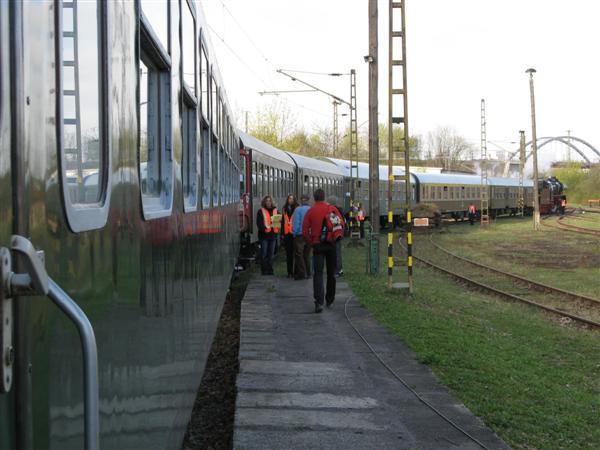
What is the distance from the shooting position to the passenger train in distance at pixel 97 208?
4.29 ft

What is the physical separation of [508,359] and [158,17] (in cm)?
668

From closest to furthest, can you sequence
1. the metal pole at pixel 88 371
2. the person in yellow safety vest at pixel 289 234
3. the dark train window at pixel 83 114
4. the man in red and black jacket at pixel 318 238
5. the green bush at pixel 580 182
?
the metal pole at pixel 88 371 → the dark train window at pixel 83 114 → the man in red and black jacket at pixel 318 238 → the person in yellow safety vest at pixel 289 234 → the green bush at pixel 580 182

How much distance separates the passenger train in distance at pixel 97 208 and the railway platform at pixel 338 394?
1.84 metres

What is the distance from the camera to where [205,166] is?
5645 mm

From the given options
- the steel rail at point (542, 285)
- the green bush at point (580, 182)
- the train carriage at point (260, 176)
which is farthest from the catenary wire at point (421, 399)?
the green bush at point (580, 182)

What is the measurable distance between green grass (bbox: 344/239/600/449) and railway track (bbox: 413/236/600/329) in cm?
35

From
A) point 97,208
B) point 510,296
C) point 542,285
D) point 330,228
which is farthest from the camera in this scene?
point 542,285

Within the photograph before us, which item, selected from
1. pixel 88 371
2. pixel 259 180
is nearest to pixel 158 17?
pixel 88 371

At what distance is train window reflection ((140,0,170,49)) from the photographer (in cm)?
271

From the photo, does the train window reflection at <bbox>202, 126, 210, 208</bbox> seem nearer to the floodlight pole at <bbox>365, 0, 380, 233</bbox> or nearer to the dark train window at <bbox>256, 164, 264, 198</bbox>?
the dark train window at <bbox>256, 164, 264, 198</bbox>

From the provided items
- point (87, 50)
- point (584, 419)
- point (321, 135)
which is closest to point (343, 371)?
point (584, 419)

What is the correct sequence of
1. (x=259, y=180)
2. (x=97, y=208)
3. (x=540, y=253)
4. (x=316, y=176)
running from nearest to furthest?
(x=97, y=208) → (x=259, y=180) → (x=540, y=253) → (x=316, y=176)

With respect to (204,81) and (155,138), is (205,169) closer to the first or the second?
A: (204,81)

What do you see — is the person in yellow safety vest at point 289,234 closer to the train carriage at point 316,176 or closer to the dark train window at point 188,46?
the train carriage at point 316,176
